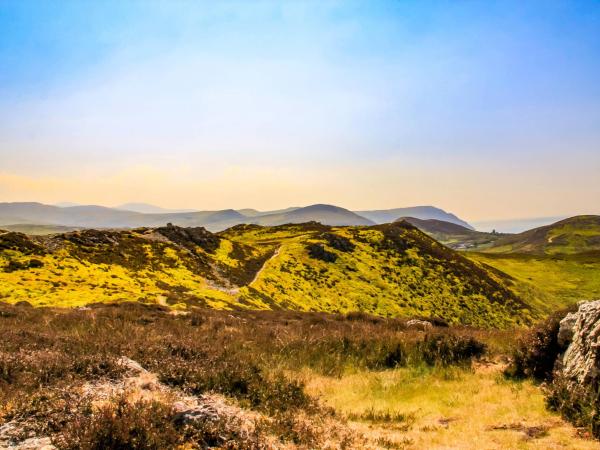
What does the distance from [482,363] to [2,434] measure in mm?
12405

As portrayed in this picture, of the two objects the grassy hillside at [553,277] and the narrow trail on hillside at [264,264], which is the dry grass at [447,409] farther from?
the grassy hillside at [553,277]

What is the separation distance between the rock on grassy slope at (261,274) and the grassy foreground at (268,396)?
23634 mm

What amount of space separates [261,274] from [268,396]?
51145mm

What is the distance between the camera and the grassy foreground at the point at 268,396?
20.6 feet

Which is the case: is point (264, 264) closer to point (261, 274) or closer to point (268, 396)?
point (261, 274)

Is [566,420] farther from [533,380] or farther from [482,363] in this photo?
[482,363]

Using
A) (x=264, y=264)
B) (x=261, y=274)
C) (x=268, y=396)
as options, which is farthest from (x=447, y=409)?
(x=264, y=264)

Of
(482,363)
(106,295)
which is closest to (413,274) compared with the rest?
(106,295)

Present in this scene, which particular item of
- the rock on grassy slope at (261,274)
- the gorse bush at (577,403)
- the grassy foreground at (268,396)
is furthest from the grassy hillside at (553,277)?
the gorse bush at (577,403)

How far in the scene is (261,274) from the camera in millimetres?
59500

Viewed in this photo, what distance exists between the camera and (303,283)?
61.4 m

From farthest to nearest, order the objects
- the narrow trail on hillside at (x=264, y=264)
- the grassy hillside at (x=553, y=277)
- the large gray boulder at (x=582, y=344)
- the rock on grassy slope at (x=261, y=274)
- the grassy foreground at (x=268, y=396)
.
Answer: the grassy hillside at (x=553, y=277) → the narrow trail on hillside at (x=264, y=264) → the rock on grassy slope at (x=261, y=274) → the large gray boulder at (x=582, y=344) → the grassy foreground at (x=268, y=396)

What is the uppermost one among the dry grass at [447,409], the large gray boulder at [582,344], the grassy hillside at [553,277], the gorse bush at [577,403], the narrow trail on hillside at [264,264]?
the large gray boulder at [582,344]

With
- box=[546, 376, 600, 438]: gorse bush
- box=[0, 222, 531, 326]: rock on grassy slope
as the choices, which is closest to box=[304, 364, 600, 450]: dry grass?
box=[546, 376, 600, 438]: gorse bush
